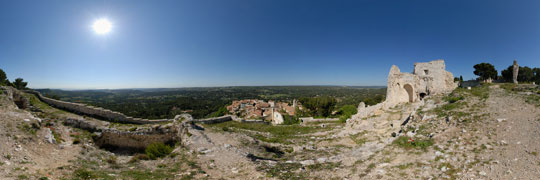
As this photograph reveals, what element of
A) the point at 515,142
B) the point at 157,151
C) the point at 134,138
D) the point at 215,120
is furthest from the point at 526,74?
the point at 134,138

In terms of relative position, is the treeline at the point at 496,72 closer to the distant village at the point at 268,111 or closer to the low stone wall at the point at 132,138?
the distant village at the point at 268,111

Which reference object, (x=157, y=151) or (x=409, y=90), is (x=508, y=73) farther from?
(x=157, y=151)

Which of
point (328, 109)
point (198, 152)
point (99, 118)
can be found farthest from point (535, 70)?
point (99, 118)

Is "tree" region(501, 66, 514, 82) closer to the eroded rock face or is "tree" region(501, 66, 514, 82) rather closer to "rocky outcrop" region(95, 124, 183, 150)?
the eroded rock face

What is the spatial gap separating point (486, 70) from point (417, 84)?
38117mm

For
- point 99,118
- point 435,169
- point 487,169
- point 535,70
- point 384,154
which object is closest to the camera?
point 487,169

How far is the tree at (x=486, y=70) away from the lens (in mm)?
39281

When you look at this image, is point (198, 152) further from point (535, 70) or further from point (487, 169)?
point (535, 70)

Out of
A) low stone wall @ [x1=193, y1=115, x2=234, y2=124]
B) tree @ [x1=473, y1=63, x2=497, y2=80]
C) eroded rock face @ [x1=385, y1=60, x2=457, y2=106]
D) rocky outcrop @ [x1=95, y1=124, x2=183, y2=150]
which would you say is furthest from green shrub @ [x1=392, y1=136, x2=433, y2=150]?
tree @ [x1=473, y1=63, x2=497, y2=80]

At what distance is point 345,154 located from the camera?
863 centimetres

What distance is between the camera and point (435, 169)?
5500 millimetres

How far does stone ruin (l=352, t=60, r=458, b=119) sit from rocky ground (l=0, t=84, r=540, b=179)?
226 inches

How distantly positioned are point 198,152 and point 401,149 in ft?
30.3

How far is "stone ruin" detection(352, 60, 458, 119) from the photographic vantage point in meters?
17.3
